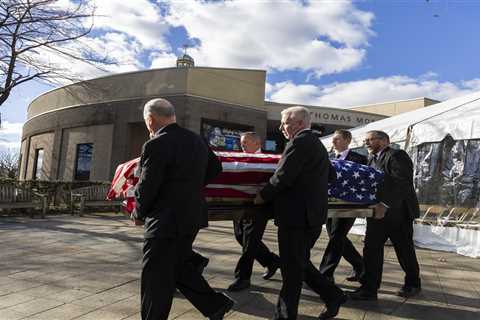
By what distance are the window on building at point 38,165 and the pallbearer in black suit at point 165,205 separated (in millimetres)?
31474

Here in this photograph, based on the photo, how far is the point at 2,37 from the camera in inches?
510

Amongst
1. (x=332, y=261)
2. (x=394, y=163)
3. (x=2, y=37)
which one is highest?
(x=2, y=37)

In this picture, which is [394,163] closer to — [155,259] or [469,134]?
[155,259]

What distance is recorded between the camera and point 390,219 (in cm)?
499

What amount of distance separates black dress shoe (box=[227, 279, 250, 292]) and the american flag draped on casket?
3.60 ft

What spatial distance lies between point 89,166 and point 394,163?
80.5 ft

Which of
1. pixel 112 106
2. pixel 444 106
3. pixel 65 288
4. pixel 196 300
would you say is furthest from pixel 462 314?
pixel 112 106

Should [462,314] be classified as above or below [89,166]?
below

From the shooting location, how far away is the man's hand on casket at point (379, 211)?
486 centimetres

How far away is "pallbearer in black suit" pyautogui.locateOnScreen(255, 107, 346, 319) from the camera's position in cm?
372

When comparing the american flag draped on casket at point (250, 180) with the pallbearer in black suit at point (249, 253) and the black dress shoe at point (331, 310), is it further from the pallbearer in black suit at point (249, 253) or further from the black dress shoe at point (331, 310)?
the black dress shoe at point (331, 310)

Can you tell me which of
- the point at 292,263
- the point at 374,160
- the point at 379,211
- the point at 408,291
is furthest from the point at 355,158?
the point at 292,263

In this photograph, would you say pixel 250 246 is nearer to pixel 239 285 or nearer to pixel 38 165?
pixel 239 285

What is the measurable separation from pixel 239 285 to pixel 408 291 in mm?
1798
